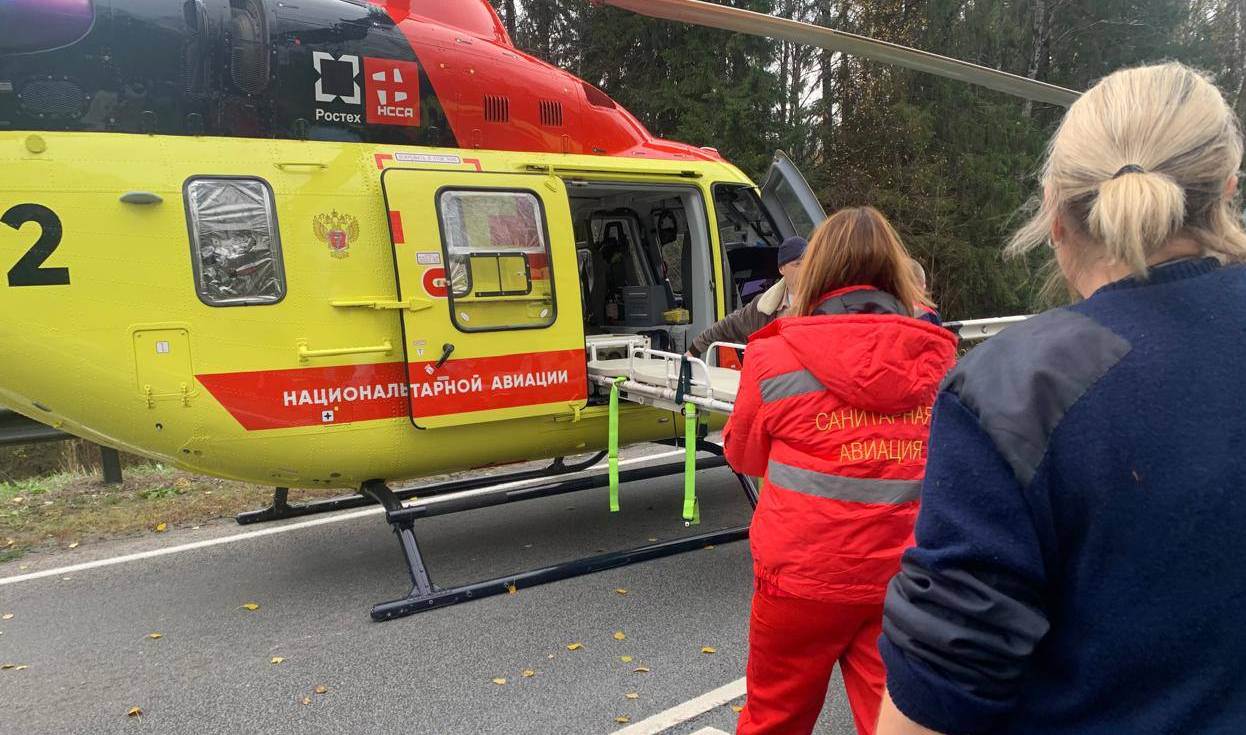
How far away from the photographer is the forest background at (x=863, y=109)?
1504 cm

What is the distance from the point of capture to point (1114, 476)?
938 mm

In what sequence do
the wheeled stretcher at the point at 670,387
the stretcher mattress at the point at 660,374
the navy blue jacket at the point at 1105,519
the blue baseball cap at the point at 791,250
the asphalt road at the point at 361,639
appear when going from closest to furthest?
the navy blue jacket at the point at 1105,519 → the asphalt road at the point at 361,639 → the wheeled stretcher at the point at 670,387 → the stretcher mattress at the point at 660,374 → the blue baseball cap at the point at 791,250

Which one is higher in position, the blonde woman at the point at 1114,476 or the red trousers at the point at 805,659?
the blonde woman at the point at 1114,476

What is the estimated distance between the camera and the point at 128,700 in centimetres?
356

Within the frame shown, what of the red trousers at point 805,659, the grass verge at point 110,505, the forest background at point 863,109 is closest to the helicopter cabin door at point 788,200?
the red trousers at point 805,659

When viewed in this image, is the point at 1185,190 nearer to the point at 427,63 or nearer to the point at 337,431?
the point at 337,431

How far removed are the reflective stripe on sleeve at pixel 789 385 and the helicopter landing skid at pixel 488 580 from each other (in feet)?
8.69

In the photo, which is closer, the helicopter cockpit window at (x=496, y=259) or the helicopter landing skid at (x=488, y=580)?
the helicopter landing skid at (x=488, y=580)

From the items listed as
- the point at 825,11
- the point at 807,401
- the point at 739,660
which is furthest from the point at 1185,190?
the point at 825,11

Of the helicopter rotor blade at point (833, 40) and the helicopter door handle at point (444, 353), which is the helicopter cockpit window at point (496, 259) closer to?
the helicopter door handle at point (444, 353)

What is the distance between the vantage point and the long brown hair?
228 cm

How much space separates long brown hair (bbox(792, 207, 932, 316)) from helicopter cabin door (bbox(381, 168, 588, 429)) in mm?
2649

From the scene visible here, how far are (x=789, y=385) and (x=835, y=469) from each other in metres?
0.25

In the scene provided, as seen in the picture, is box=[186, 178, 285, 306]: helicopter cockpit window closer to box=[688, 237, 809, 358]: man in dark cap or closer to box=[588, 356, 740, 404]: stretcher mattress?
box=[588, 356, 740, 404]: stretcher mattress
